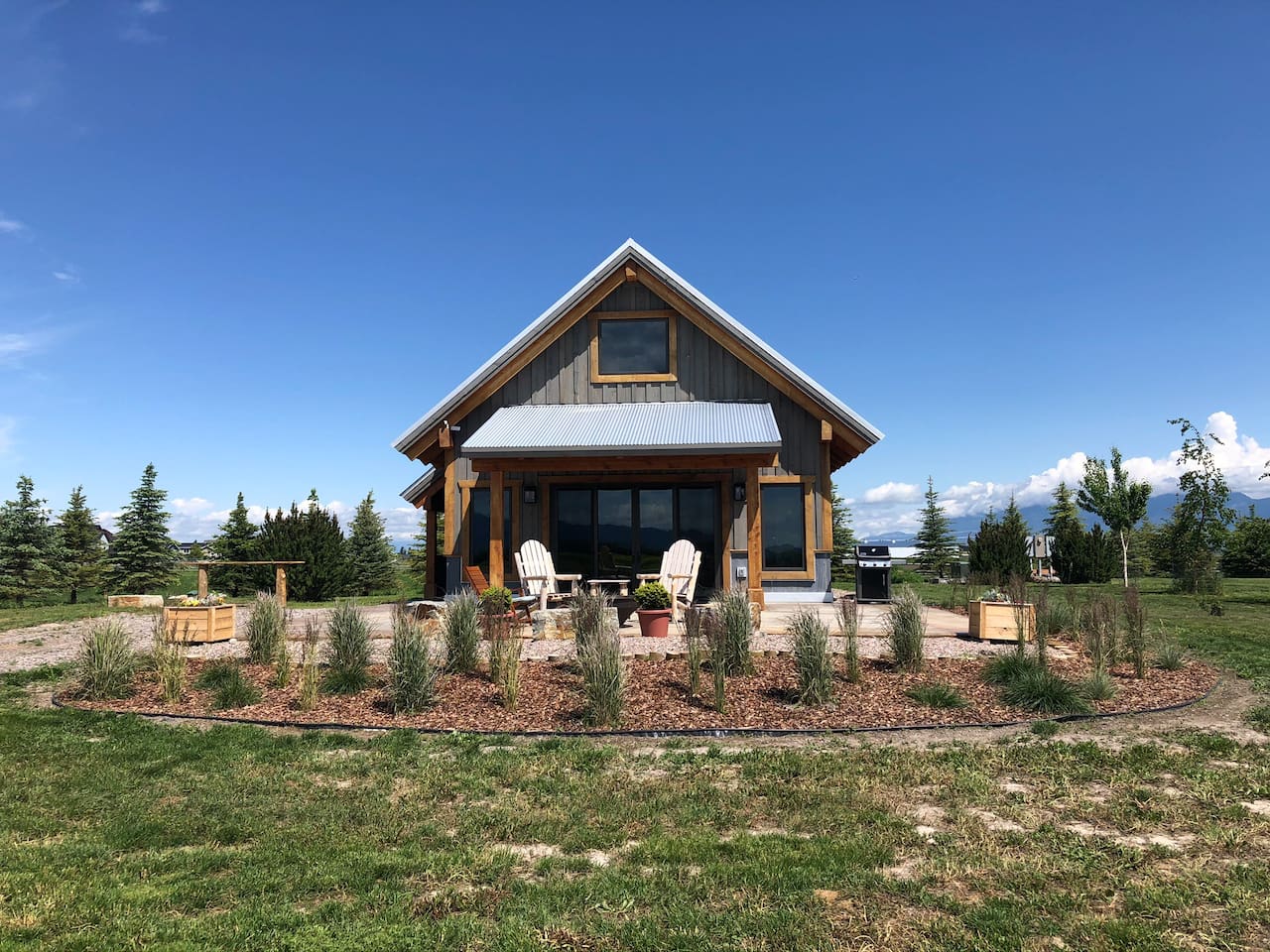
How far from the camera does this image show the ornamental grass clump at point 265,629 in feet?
28.6

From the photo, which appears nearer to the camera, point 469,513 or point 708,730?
point 708,730

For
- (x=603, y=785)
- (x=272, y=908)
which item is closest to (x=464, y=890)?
(x=272, y=908)

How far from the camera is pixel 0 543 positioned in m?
24.5

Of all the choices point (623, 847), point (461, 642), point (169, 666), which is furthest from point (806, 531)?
point (623, 847)

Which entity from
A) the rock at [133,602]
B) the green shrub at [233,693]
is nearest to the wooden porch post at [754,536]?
the green shrub at [233,693]

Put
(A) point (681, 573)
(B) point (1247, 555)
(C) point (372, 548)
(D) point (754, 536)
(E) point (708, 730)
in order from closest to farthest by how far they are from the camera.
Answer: (E) point (708, 730)
(A) point (681, 573)
(D) point (754, 536)
(B) point (1247, 555)
(C) point (372, 548)

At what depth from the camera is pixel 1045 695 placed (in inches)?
266

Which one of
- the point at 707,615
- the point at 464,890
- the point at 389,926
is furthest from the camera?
the point at 707,615

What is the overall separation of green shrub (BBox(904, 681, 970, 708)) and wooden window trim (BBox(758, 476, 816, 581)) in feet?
25.4

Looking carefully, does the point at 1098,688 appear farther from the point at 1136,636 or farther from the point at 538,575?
the point at 538,575

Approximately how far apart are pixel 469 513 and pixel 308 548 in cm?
749

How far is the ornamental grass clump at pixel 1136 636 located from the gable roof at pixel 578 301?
6.62 m

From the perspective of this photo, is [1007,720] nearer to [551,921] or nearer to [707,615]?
[707,615]

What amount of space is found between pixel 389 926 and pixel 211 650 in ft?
26.3
